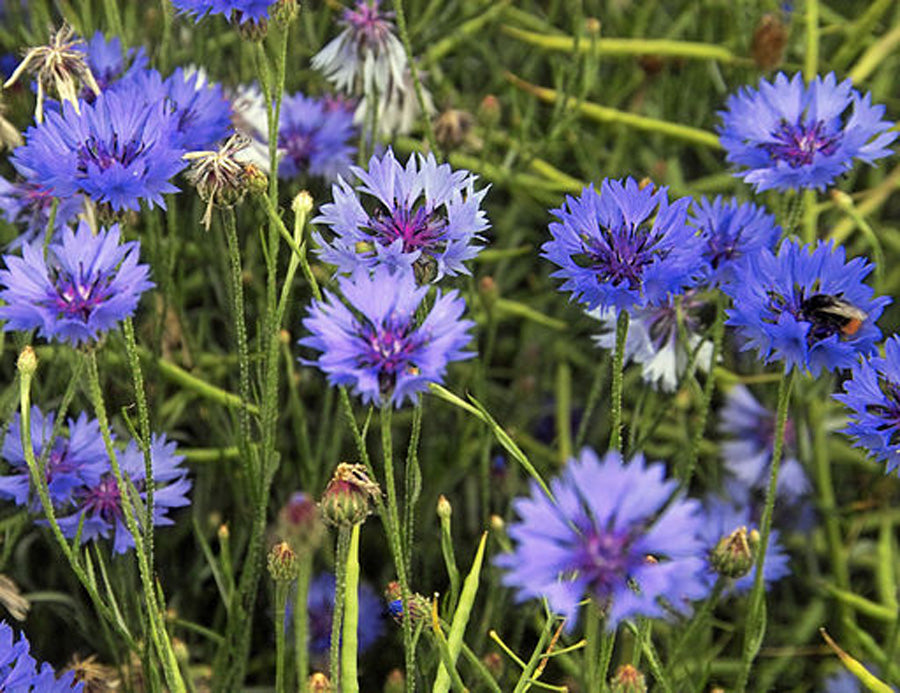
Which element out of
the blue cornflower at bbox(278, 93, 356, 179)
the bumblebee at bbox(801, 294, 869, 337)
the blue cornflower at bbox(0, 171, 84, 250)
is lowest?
the bumblebee at bbox(801, 294, 869, 337)

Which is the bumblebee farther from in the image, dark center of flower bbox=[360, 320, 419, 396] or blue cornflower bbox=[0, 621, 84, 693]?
blue cornflower bbox=[0, 621, 84, 693]

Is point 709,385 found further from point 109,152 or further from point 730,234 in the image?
point 109,152

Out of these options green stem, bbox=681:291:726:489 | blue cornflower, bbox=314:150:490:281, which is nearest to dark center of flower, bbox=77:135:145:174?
blue cornflower, bbox=314:150:490:281

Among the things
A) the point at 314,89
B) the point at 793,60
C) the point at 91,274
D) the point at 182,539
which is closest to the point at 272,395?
the point at 91,274

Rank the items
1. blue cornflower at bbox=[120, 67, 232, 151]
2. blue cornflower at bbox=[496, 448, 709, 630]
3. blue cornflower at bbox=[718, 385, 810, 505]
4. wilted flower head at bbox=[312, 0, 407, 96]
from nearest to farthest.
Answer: blue cornflower at bbox=[496, 448, 709, 630], blue cornflower at bbox=[120, 67, 232, 151], wilted flower head at bbox=[312, 0, 407, 96], blue cornflower at bbox=[718, 385, 810, 505]

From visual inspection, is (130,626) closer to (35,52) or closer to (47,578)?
(47,578)

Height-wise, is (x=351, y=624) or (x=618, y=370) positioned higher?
(x=618, y=370)

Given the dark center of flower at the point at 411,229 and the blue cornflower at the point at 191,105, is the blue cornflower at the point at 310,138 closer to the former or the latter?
the blue cornflower at the point at 191,105

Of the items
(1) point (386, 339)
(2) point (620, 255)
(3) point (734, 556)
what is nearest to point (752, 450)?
(3) point (734, 556)
